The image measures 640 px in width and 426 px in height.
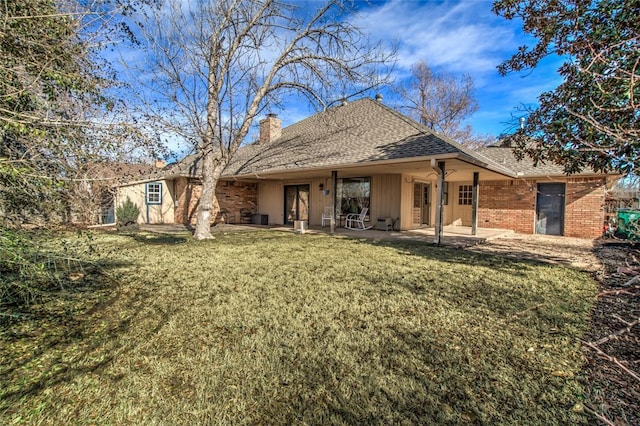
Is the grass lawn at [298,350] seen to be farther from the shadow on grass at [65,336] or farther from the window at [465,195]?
the window at [465,195]

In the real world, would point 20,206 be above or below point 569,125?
below

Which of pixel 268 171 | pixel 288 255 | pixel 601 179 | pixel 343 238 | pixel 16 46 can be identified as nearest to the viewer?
pixel 16 46

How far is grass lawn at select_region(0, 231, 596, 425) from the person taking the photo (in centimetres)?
196

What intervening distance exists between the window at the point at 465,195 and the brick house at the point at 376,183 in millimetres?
46

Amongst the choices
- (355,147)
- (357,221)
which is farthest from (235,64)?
(357,221)

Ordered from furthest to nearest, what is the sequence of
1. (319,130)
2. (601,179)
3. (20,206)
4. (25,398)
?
(319,130) < (601,179) < (20,206) < (25,398)

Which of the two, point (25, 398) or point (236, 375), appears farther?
point (236, 375)

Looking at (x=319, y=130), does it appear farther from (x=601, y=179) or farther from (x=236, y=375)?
(x=236, y=375)

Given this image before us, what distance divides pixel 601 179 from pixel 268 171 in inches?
Result: 473

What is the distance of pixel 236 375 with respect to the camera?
7.54 ft

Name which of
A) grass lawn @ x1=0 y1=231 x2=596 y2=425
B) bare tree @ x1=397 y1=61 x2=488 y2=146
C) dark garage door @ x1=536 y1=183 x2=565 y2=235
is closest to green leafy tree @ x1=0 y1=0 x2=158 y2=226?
grass lawn @ x1=0 y1=231 x2=596 y2=425

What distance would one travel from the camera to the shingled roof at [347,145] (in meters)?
8.34

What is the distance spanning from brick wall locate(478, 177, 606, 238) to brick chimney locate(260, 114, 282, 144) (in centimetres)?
1045

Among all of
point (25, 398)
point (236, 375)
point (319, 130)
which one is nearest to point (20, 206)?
point (25, 398)
